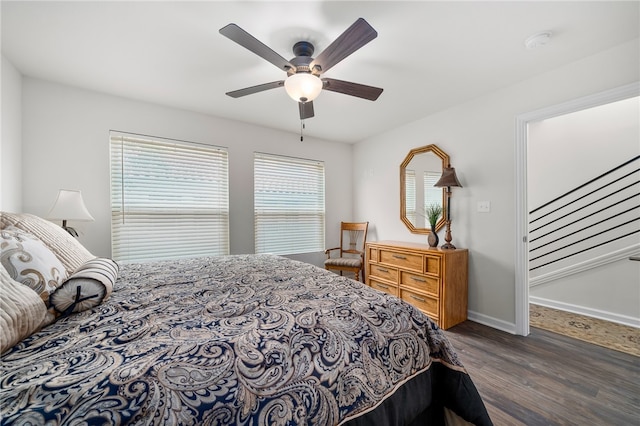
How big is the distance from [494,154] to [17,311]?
345 cm

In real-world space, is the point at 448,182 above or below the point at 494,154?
below

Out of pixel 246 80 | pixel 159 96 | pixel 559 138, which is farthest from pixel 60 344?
pixel 559 138

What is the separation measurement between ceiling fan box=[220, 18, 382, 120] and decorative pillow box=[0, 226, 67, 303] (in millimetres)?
1348

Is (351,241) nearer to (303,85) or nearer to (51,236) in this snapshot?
(303,85)

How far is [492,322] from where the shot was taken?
2584 mm

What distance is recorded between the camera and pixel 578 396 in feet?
5.20

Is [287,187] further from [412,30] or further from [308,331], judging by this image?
[308,331]

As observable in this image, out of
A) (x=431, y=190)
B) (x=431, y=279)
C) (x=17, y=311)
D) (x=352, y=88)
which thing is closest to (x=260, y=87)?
(x=352, y=88)

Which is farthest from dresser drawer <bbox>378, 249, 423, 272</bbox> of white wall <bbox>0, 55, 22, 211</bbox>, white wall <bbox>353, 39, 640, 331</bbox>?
white wall <bbox>0, 55, 22, 211</bbox>

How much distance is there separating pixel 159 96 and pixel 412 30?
2.53 meters

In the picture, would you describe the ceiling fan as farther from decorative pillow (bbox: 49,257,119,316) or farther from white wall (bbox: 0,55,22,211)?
white wall (bbox: 0,55,22,211)

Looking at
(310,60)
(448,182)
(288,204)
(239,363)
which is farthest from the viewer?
(288,204)

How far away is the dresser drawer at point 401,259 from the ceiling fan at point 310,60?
1.82 meters

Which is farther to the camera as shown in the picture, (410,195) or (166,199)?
(410,195)
